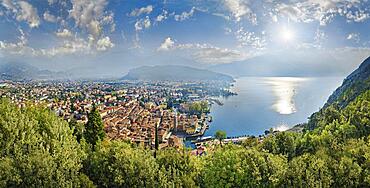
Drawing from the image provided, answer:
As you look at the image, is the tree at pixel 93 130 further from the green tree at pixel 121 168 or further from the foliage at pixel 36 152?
the green tree at pixel 121 168

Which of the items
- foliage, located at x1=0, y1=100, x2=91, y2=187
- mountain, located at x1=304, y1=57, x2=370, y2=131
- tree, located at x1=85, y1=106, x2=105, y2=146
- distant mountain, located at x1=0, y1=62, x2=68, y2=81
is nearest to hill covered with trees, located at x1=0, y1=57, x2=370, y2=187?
foliage, located at x1=0, y1=100, x2=91, y2=187

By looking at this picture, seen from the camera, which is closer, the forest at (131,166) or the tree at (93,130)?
the forest at (131,166)

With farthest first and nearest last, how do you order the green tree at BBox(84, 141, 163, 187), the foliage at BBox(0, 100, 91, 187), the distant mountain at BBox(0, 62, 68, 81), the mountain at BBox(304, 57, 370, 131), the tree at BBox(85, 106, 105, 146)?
the distant mountain at BBox(0, 62, 68, 81)
the mountain at BBox(304, 57, 370, 131)
the tree at BBox(85, 106, 105, 146)
the green tree at BBox(84, 141, 163, 187)
the foliage at BBox(0, 100, 91, 187)

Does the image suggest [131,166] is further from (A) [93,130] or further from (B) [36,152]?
(A) [93,130]

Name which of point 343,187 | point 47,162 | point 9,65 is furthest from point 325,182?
point 9,65

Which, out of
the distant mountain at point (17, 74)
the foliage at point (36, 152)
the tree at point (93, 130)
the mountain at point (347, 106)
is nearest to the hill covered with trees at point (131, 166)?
the foliage at point (36, 152)

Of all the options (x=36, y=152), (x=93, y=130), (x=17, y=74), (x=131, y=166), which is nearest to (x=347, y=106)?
(x=93, y=130)

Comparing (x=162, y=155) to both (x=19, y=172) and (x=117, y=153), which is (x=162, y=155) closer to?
(x=117, y=153)

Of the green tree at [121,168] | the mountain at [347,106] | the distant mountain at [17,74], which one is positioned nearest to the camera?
the green tree at [121,168]

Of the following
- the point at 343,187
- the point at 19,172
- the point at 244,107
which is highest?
the point at 19,172

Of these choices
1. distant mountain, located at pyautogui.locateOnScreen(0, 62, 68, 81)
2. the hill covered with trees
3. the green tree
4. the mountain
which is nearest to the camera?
the hill covered with trees

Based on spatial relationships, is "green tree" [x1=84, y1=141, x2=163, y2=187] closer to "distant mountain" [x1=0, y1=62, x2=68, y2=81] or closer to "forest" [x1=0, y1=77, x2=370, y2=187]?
"forest" [x1=0, y1=77, x2=370, y2=187]
